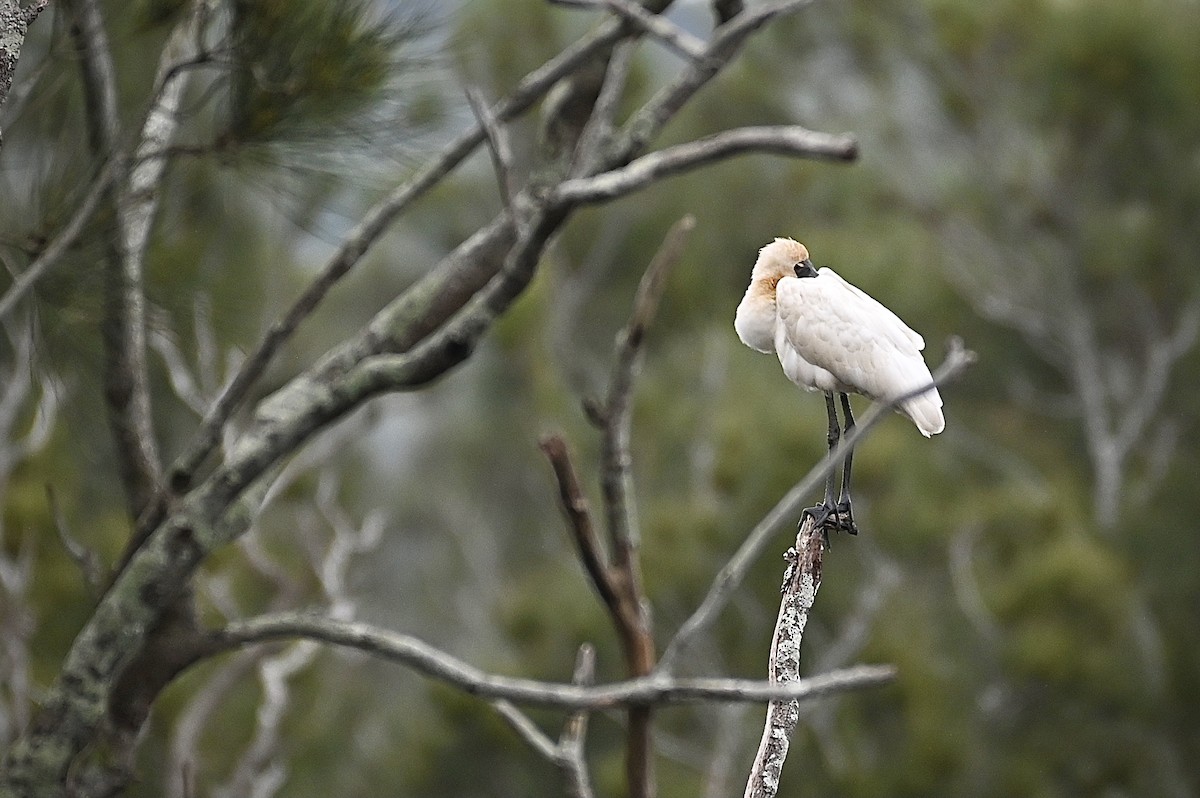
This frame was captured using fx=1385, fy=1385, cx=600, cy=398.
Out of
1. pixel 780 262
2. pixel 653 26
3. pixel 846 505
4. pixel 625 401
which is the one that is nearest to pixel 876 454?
pixel 625 401

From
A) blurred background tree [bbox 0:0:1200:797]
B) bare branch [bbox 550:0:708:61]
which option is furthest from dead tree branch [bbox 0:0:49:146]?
blurred background tree [bbox 0:0:1200:797]

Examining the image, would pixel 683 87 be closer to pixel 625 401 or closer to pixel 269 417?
pixel 625 401

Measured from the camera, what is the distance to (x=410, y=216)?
845 cm

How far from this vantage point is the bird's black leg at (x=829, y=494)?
3.06 feet

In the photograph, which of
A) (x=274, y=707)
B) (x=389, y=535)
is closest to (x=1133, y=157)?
(x=274, y=707)

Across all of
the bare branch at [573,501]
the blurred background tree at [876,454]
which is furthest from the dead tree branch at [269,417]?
the blurred background tree at [876,454]

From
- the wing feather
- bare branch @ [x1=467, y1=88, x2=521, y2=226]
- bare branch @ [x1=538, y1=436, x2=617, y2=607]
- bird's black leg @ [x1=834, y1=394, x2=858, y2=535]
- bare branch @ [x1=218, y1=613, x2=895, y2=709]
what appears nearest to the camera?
the wing feather

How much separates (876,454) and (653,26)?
355 cm

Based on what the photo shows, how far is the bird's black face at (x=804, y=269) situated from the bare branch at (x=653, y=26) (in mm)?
652

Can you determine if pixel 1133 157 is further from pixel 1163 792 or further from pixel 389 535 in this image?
pixel 389 535

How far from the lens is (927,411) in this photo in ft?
2.86

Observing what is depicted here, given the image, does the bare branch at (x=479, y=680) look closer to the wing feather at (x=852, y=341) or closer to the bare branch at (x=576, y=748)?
the bare branch at (x=576, y=748)

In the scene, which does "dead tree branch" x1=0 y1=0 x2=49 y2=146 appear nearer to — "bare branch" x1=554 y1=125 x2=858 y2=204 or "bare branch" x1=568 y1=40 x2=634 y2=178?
"bare branch" x1=554 y1=125 x2=858 y2=204

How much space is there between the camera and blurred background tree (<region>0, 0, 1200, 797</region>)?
459 cm
